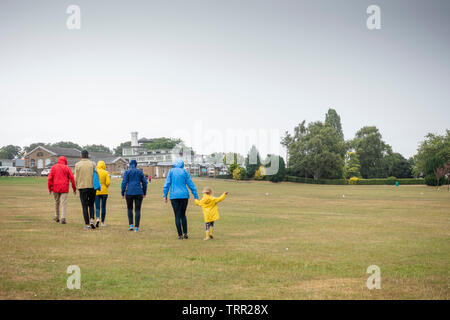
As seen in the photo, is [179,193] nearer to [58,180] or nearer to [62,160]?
[58,180]

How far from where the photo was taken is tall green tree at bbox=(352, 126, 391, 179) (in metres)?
125

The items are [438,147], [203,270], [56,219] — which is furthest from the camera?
[438,147]

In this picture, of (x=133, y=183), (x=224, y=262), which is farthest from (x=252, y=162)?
(x=224, y=262)

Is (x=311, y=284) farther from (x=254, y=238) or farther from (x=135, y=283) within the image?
(x=254, y=238)

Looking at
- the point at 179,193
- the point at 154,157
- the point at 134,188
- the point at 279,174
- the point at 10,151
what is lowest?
the point at 279,174

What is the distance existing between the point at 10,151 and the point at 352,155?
131 m

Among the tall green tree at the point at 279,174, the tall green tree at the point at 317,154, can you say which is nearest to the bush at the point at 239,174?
the tall green tree at the point at 279,174

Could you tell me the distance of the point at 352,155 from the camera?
12162 cm

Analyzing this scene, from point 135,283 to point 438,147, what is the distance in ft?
385

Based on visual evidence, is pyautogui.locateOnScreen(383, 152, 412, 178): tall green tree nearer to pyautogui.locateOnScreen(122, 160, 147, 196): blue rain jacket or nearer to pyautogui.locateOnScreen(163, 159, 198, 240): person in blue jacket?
pyautogui.locateOnScreen(122, 160, 147, 196): blue rain jacket

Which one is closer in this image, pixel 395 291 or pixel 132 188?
pixel 395 291

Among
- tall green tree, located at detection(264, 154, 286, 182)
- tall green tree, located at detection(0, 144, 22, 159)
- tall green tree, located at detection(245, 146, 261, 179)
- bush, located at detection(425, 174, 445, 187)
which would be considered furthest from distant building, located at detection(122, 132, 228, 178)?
tall green tree, located at detection(0, 144, 22, 159)
